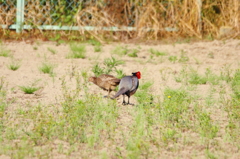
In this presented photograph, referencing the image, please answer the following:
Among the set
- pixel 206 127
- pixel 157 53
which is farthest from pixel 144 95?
pixel 157 53

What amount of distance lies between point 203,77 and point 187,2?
563 cm

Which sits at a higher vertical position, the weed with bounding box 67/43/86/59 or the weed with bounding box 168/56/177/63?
the weed with bounding box 67/43/86/59

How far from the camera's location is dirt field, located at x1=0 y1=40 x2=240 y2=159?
4.00 m

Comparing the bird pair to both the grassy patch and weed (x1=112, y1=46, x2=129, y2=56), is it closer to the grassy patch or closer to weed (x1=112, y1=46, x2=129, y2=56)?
the grassy patch

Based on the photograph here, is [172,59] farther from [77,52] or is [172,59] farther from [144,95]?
[144,95]

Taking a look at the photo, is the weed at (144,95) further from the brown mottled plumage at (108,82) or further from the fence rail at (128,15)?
the fence rail at (128,15)

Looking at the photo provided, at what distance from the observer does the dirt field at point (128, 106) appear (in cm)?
400

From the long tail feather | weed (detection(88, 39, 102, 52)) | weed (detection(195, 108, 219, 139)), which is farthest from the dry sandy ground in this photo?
weed (detection(195, 108, 219, 139))

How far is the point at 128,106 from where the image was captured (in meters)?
5.74

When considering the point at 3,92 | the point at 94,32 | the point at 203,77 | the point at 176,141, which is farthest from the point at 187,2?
the point at 176,141

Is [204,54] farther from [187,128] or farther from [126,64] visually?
[187,128]

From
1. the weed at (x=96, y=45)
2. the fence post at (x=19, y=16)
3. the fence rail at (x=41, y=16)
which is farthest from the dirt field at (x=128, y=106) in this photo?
the fence rail at (x=41, y=16)

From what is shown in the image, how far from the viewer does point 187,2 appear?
1245 centimetres

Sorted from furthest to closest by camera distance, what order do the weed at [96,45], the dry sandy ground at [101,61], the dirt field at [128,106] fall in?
the weed at [96,45] < the dry sandy ground at [101,61] < the dirt field at [128,106]
